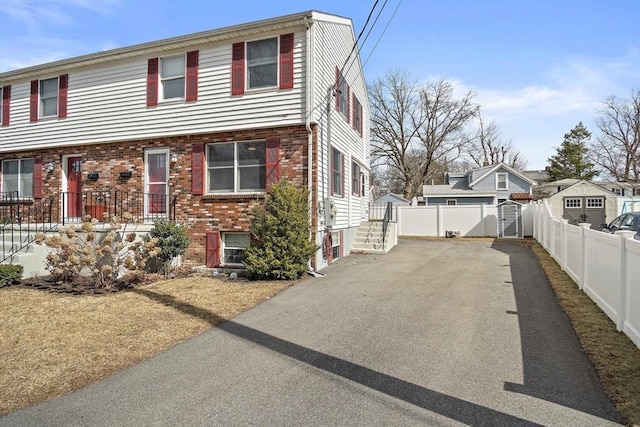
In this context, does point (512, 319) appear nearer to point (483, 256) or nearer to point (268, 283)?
point (268, 283)

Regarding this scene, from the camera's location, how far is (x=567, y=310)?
6.25m

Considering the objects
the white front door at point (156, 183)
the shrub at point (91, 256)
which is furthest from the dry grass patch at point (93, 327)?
the white front door at point (156, 183)

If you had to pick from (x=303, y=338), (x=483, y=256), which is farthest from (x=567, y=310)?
(x=483, y=256)

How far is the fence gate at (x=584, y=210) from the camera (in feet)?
82.4

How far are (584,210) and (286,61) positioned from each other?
23498 millimetres

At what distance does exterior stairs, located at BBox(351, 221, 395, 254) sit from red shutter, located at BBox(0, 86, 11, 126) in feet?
41.3

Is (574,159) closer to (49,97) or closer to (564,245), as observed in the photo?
(564,245)

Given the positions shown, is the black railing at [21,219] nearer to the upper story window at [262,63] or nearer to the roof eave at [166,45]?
the roof eave at [166,45]

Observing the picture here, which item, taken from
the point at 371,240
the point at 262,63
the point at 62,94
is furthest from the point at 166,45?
the point at 371,240

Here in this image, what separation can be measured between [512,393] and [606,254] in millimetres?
3391


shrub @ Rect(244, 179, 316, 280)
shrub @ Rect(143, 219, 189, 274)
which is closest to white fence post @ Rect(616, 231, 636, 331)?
shrub @ Rect(244, 179, 316, 280)

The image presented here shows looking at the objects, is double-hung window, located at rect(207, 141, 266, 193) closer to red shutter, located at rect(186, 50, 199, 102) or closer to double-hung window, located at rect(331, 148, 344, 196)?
red shutter, located at rect(186, 50, 199, 102)

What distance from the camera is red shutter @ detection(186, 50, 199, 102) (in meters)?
11.0

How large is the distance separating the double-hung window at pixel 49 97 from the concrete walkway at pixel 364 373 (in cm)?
1107
